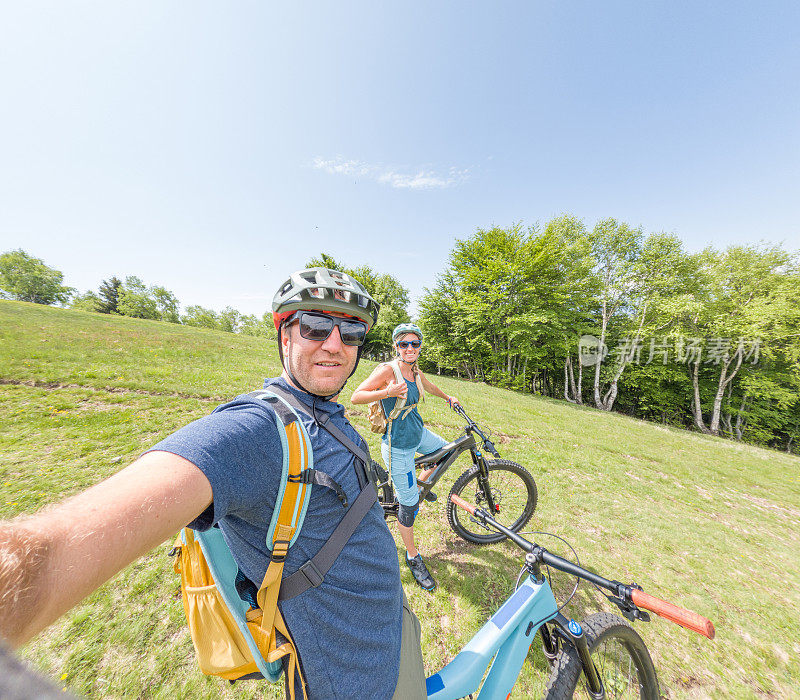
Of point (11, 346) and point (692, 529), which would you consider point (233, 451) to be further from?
point (11, 346)

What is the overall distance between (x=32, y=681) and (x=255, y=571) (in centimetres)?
116

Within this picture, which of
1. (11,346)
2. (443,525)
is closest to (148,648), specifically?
(443,525)

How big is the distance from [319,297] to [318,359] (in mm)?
495

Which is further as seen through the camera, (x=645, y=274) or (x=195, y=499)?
(x=645, y=274)

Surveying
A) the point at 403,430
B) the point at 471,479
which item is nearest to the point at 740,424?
the point at 471,479

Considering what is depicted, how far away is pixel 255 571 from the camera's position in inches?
51.4

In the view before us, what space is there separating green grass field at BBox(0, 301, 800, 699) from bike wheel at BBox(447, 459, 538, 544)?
29 centimetres

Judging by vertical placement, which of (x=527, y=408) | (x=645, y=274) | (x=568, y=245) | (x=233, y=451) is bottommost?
(x=527, y=408)

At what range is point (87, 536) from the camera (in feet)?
2.86

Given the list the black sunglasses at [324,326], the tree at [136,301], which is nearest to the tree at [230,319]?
the tree at [136,301]

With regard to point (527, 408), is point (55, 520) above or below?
above

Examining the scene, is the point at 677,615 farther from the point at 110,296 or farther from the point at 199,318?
the point at 199,318

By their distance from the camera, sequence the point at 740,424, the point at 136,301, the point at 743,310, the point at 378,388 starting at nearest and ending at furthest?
the point at 378,388 → the point at 743,310 → the point at 740,424 → the point at 136,301

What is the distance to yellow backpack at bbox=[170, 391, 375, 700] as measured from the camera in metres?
1.26
